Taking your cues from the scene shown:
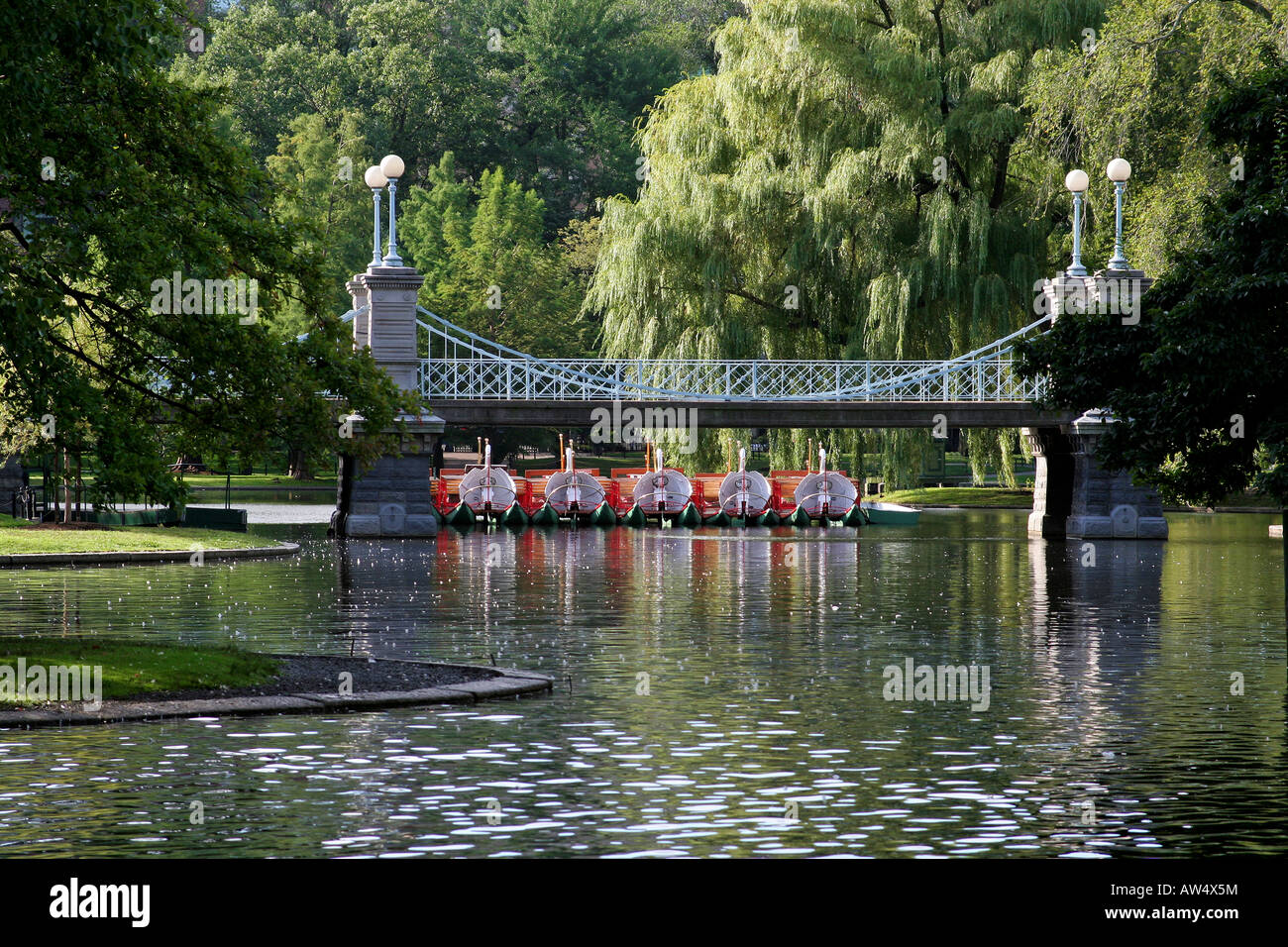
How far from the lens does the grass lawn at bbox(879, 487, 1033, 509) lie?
6838cm

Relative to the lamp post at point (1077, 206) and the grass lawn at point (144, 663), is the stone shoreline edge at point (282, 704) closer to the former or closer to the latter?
the grass lawn at point (144, 663)

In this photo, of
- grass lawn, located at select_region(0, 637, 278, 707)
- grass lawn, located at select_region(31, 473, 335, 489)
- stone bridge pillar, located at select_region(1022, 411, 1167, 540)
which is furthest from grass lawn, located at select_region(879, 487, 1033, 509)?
grass lawn, located at select_region(0, 637, 278, 707)

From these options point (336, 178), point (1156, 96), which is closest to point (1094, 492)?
point (1156, 96)

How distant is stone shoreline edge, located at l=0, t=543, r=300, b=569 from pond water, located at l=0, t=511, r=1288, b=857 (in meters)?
5.14

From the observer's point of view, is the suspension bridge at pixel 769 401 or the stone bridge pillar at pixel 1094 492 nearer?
the suspension bridge at pixel 769 401

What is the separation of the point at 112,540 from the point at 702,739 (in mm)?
24628

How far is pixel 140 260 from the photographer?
15070 millimetres

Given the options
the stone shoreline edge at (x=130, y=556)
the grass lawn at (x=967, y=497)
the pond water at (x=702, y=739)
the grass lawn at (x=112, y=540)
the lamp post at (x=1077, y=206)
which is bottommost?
the pond water at (x=702, y=739)

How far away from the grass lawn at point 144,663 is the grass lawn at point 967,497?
54.2 m

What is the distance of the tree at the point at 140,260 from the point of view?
14.5 meters

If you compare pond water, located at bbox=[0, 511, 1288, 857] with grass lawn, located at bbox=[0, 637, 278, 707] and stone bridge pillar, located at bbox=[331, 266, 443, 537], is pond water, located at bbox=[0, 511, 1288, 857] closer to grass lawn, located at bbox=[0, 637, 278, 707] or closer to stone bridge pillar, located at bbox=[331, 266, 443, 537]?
grass lawn, located at bbox=[0, 637, 278, 707]

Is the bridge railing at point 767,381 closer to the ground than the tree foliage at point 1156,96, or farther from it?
closer to the ground

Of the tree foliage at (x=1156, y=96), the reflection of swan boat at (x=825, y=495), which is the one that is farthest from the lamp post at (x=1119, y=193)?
the reflection of swan boat at (x=825, y=495)
